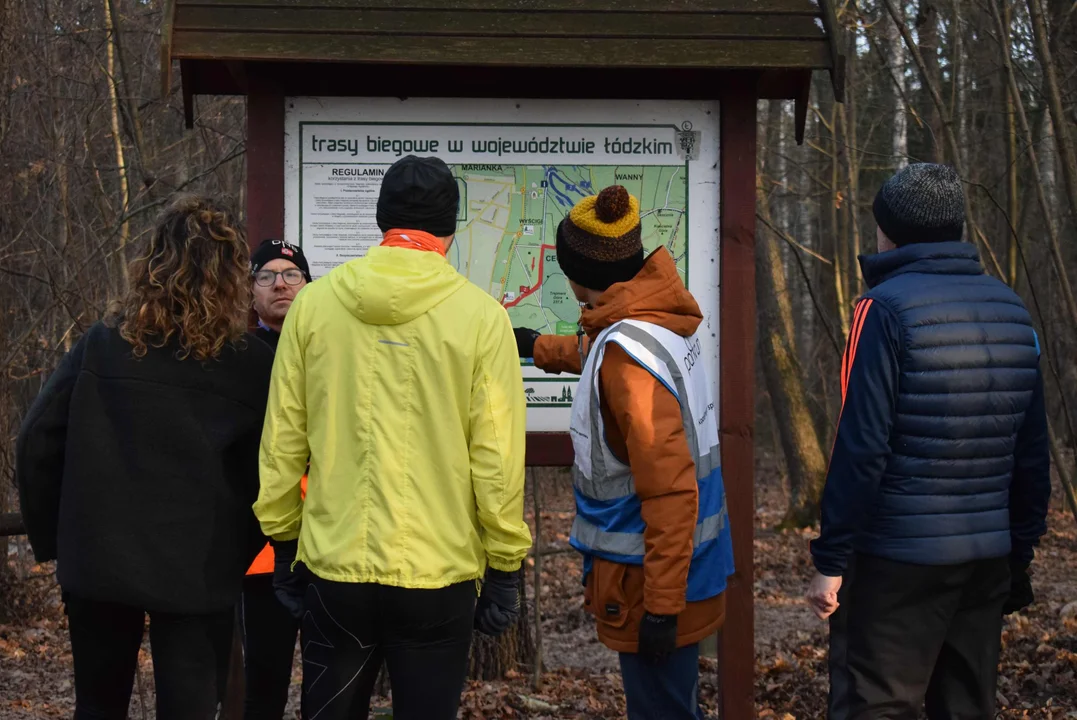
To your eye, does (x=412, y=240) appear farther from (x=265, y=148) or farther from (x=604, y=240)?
(x=265, y=148)

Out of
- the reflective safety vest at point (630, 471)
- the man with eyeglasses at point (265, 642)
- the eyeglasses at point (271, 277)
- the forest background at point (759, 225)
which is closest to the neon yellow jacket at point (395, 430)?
the reflective safety vest at point (630, 471)

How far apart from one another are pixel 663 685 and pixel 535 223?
5.80 ft

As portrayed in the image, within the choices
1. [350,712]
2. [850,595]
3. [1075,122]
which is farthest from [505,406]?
[1075,122]

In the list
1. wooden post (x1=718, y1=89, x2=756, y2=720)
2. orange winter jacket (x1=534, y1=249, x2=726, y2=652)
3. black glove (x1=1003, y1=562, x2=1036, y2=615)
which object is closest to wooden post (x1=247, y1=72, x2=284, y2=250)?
orange winter jacket (x1=534, y1=249, x2=726, y2=652)

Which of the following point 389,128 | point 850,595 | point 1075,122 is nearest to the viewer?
point 850,595

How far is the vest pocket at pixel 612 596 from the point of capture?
3.17 m

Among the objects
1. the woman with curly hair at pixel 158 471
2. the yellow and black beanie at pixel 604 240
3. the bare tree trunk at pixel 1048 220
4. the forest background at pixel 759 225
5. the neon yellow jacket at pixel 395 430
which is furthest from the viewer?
the forest background at pixel 759 225

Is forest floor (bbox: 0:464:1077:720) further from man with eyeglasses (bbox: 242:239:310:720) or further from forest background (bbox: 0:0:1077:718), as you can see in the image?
man with eyeglasses (bbox: 242:239:310:720)

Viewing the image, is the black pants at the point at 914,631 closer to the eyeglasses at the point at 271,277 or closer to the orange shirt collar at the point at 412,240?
the orange shirt collar at the point at 412,240

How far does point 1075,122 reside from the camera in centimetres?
723

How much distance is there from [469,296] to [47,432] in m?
1.16

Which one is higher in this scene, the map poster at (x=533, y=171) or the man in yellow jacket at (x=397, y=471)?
the map poster at (x=533, y=171)

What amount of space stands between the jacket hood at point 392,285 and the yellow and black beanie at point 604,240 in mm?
493

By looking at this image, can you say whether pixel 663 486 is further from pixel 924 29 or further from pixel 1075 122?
pixel 924 29
